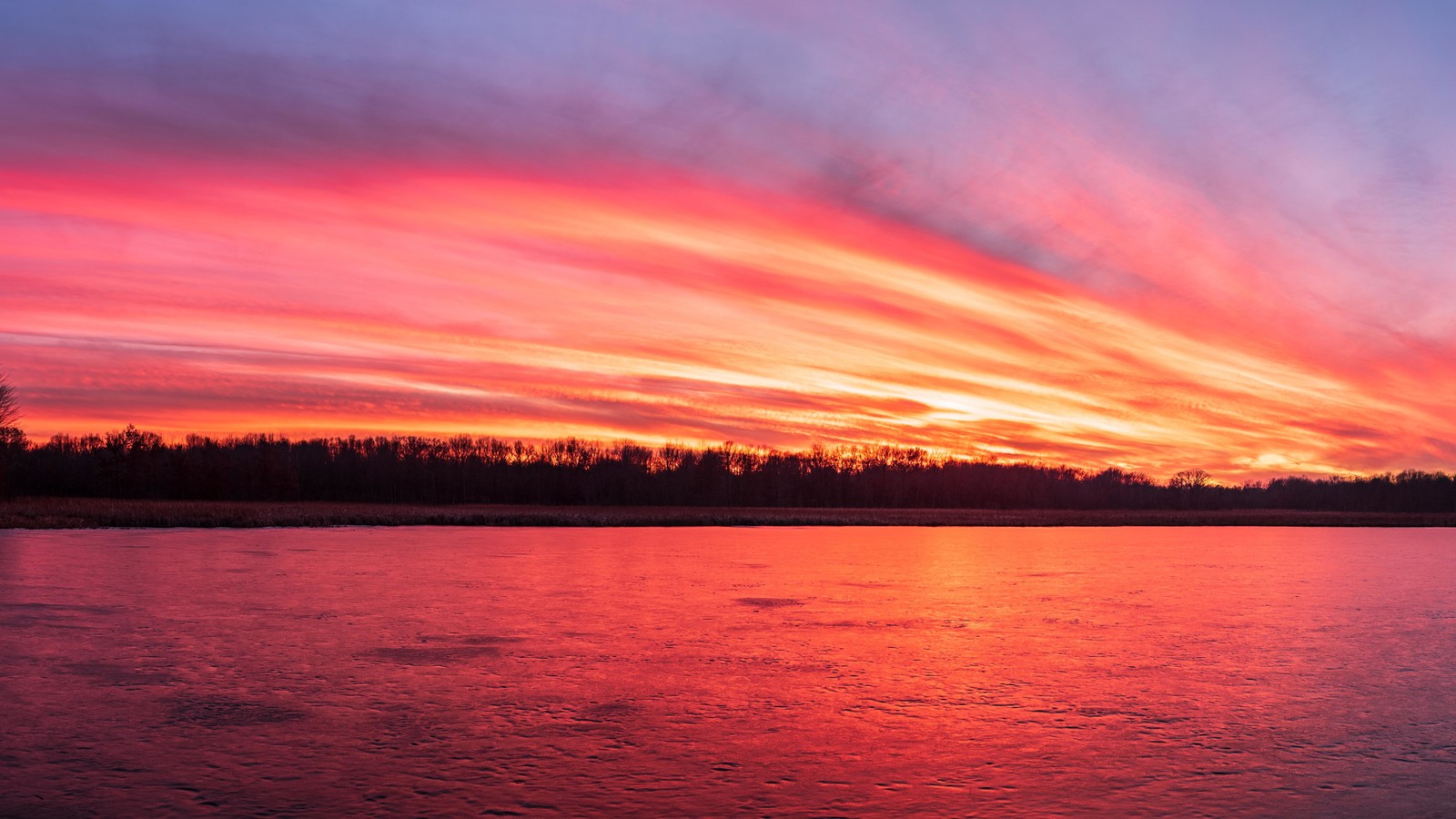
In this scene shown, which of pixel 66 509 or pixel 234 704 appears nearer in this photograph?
pixel 234 704

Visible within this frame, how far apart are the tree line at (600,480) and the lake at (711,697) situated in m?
94.5

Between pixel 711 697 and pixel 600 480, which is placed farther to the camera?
pixel 600 480

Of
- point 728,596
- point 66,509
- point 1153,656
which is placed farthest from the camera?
point 66,509

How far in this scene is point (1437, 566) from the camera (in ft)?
98.6

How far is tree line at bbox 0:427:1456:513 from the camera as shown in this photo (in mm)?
107375

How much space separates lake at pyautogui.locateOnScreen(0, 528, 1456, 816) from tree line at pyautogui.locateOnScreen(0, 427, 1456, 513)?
94546mm

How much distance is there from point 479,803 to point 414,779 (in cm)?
81

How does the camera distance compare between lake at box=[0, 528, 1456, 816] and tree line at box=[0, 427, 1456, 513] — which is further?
tree line at box=[0, 427, 1456, 513]

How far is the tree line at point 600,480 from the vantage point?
10738cm

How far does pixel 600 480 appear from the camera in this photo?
130 meters

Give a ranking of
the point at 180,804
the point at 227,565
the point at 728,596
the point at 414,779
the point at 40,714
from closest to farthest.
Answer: the point at 180,804, the point at 414,779, the point at 40,714, the point at 728,596, the point at 227,565

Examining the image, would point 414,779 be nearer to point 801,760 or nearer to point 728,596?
point 801,760

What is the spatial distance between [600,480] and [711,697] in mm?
121242

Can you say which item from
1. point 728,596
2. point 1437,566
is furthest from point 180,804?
point 1437,566
